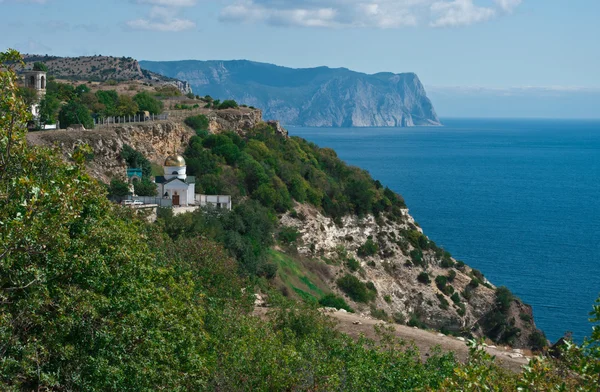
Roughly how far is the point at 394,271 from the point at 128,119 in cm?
2366

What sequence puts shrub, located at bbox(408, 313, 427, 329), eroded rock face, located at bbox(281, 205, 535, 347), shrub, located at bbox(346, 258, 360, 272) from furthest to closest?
shrub, located at bbox(346, 258, 360, 272) < eroded rock face, located at bbox(281, 205, 535, 347) < shrub, located at bbox(408, 313, 427, 329)

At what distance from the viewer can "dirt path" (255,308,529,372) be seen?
26156 mm

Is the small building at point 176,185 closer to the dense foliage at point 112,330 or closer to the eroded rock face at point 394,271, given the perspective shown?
the eroded rock face at point 394,271

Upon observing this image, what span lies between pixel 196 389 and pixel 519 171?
138 meters

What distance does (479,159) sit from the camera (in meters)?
170

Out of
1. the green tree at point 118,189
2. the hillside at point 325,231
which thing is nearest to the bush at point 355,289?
the hillside at point 325,231

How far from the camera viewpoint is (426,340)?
28.8 meters

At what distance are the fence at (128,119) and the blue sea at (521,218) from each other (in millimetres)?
32177

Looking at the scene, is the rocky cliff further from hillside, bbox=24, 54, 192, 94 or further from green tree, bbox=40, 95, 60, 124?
hillside, bbox=24, 54, 192, 94

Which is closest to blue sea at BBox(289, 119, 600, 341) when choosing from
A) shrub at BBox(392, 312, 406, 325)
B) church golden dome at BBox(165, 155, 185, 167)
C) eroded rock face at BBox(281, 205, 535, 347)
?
eroded rock face at BBox(281, 205, 535, 347)

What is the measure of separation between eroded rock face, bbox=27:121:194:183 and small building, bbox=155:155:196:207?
3.00 m

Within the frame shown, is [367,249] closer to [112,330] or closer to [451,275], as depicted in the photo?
[451,275]

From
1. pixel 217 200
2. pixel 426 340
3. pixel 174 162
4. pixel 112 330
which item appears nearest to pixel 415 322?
pixel 217 200

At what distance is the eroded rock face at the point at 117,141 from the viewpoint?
1708 inches
